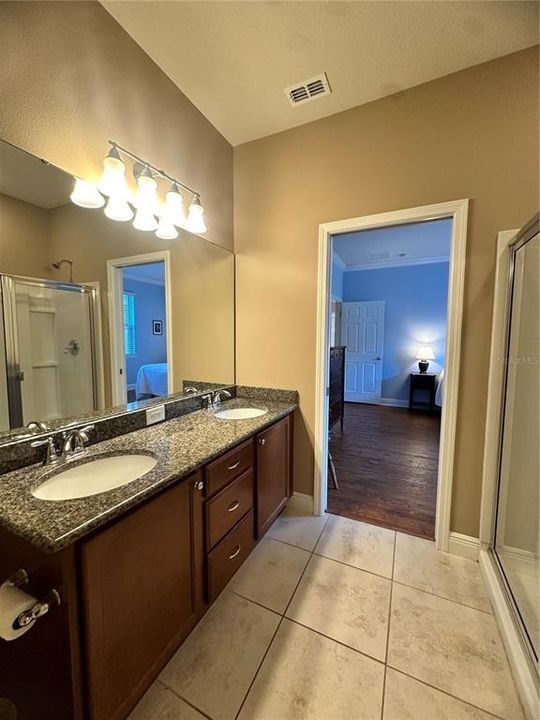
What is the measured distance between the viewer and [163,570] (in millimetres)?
1078

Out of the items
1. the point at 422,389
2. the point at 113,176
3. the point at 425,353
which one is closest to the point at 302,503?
the point at 113,176

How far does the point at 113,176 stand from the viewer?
1.35m

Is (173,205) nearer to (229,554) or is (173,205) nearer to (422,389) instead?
(229,554)

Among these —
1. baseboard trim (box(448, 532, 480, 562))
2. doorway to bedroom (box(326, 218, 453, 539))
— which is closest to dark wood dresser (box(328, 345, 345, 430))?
doorway to bedroom (box(326, 218, 453, 539))

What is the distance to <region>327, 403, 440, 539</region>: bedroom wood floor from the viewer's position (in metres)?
2.21

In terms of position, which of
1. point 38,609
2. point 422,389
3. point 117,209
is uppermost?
point 117,209

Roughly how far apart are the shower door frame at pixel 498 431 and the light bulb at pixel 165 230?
1810 millimetres

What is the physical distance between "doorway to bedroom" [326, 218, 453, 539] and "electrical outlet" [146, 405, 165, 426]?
→ 1573 mm

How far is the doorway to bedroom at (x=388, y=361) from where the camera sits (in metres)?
2.88

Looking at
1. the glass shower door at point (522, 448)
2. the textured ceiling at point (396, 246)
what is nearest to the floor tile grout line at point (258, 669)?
the glass shower door at point (522, 448)

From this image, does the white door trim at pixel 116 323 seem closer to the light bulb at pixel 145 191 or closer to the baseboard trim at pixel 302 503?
the light bulb at pixel 145 191

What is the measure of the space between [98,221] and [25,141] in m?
0.37

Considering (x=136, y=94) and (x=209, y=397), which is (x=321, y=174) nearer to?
(x=136, y=94)

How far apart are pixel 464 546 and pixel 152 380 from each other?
85.5 inches
